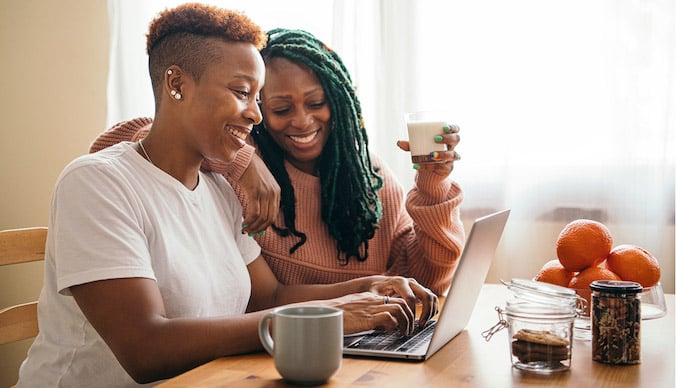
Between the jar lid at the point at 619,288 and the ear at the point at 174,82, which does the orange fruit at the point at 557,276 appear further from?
the ear at the point at 174,82

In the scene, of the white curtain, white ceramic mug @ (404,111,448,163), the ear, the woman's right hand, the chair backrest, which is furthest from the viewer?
the white curtain

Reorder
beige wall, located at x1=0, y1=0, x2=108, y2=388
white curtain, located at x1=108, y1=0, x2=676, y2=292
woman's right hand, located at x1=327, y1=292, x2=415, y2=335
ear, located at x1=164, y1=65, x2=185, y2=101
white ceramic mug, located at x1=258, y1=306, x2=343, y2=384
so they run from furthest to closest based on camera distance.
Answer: beige wall, located at x1=0, y1=0, x2=108, y2=388 → white curtain, located at x1=108, y1=0, x2=676, y2=292 → ear, located at x1=164, y1=65, x2=185, y2=101 → woman's right hand, located at x1=327, y1=292, x2=415, y2=335 → white ceramic mug, located at x1=258, y1=306, x2=343, y2=384

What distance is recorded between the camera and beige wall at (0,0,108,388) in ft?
9.47

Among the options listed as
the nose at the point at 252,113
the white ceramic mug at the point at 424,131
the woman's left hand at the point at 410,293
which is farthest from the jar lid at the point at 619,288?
the nose at the point at 252,113

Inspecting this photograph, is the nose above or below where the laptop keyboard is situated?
above

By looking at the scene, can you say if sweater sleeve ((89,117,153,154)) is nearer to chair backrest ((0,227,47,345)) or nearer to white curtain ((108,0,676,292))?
chair backrest ((0,227,47,345))

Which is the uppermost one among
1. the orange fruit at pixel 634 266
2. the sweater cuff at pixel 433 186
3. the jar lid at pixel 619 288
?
the sweater cuff at pixel 433 186

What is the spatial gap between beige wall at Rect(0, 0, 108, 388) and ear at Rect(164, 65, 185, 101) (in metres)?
1.69

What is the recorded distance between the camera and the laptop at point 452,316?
1150mm

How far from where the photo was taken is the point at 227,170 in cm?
162

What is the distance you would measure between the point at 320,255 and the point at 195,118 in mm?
535

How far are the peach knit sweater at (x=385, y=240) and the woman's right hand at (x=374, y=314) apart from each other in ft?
1.46

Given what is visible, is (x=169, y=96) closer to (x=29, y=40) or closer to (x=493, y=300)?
(x=493, y=300)

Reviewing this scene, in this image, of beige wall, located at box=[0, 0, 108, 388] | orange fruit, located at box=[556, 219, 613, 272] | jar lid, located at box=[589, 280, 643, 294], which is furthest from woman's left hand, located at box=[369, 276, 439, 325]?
beige wall, located at box=[0, 0, 108, 388]
